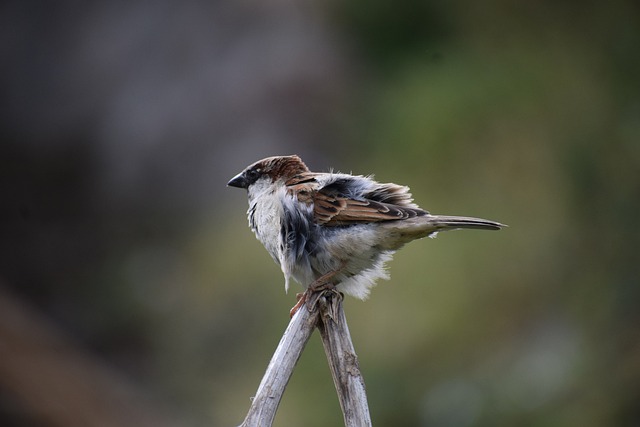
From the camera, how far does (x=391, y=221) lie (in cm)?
420

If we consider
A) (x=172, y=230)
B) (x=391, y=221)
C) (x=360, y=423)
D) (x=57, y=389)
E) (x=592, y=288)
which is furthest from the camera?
(x=172, y=230)

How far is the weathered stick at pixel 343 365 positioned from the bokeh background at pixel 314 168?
11.3 feet

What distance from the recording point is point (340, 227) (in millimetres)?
4270

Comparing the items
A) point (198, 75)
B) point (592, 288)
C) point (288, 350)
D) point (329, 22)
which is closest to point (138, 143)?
point (198, 75)

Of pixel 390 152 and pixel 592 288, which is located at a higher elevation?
pixel 390 152

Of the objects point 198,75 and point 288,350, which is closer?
point 288,350

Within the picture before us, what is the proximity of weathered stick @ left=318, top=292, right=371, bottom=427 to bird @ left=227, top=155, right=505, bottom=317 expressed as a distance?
11.7 inches

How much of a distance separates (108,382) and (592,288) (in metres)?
5.50

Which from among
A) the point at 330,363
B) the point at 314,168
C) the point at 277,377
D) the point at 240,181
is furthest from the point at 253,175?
the point at 314,168

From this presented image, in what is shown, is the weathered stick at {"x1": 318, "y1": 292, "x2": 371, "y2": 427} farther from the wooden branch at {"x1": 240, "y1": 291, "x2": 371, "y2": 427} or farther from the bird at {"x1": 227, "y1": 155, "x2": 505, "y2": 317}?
the bird at {"x1": 227, "y1": 155, "x2": 505, "y2": 317}

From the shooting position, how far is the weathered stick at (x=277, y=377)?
3.23 metres

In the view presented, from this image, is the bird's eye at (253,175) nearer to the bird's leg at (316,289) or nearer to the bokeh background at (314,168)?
the bird's leg at (316,289)

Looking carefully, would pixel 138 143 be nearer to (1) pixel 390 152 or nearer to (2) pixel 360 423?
(1) pixel 390 152

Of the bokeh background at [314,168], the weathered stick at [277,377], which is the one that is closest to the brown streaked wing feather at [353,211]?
the weathered stick at [277,377]
